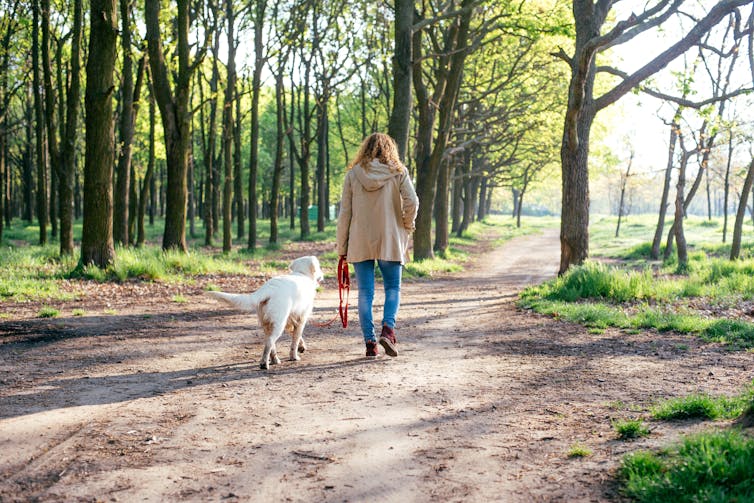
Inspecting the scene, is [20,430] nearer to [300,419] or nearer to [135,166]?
[300,419]

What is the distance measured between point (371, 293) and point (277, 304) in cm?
122

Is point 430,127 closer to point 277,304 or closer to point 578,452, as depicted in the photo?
point 277,304

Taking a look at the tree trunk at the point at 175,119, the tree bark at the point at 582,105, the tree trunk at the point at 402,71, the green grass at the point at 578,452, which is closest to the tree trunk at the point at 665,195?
the tree bark at the point at 582,105

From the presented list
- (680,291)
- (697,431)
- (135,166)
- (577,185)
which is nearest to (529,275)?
(577,185)

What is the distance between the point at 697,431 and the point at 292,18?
2228 centimetres

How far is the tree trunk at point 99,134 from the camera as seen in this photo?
12.8 meters

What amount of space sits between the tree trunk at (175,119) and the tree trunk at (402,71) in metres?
5.21

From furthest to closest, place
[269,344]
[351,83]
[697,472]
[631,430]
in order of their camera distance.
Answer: [351,83], [269,344], [631,430], [697,472]

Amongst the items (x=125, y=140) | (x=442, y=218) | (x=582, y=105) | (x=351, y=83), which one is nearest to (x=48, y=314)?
(x=582, y=105)

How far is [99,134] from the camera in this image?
12930 mm

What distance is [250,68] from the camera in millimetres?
25219

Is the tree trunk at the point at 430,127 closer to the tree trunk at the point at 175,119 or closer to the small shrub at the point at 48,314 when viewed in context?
the tree trunk at the point at 175,119

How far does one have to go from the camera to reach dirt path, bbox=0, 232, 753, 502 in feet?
11.5

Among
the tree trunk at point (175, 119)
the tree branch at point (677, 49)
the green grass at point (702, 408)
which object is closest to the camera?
the green grass at point (702, 408)
